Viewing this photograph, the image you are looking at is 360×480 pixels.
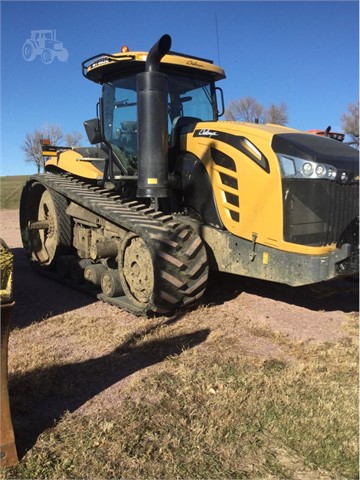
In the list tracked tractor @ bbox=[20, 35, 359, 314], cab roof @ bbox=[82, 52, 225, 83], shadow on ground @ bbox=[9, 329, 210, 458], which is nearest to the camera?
shadow on ground @ bbox=[9, 329, 210, 458]

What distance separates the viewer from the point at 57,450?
8.68 feet

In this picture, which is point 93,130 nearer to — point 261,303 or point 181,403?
point 261,303

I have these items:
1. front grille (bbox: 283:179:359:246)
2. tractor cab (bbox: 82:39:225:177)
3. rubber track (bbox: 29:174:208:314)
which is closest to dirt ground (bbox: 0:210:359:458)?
rubber track (bbox: 29:174:208:314)

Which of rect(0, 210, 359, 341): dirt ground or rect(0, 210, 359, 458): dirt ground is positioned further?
rect(0, 210, 359, 341): dirt ground

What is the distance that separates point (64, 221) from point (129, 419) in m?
4.33

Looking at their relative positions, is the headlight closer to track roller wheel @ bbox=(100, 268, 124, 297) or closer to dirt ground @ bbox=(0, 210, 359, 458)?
dirt ground @ bbox=(0, 210, 359, 458)

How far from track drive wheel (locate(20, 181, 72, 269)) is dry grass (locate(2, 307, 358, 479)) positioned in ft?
7.81

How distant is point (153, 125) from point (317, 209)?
73.6 inches

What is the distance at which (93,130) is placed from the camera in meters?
6.18

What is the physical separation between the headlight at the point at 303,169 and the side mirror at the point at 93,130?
2.61m

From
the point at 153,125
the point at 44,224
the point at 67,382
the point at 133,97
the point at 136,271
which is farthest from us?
the point at 44,224

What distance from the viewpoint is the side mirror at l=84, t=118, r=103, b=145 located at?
6.06 metres

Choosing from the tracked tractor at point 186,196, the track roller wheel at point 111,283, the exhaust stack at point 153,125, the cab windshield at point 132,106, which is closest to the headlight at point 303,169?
the tracked tractor at point 186,196

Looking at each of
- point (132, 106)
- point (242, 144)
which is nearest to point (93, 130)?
point (132, 106)
